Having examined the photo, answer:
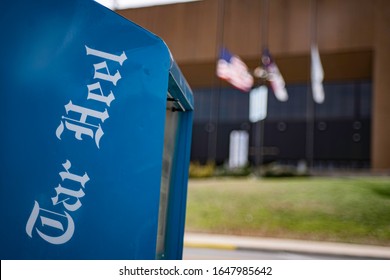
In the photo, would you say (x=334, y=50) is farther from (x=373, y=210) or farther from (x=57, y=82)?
(x=57, y=82)

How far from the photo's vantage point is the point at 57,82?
2.08 meters

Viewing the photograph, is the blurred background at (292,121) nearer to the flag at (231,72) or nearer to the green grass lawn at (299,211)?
the green grass lawn at (299,211)

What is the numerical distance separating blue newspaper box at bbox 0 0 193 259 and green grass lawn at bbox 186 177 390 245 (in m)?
10.6

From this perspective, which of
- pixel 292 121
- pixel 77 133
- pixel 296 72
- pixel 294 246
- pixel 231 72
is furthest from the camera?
pixel 292 121

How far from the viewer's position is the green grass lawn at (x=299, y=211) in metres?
11.9

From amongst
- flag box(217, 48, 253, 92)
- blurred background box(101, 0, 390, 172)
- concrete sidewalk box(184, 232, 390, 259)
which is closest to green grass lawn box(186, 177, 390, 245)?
concrete sidewalk box(184, 232, 390, 259)

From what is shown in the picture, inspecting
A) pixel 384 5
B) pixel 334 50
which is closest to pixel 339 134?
pixel 334 50

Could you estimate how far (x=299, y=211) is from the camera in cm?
1313

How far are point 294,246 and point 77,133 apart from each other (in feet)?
30.4

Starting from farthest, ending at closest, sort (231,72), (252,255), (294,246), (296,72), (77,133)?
(296,72) → (231,72) → (294,246) → (252,255) → (77,133)

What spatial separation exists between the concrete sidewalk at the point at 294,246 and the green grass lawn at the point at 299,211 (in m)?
0.53

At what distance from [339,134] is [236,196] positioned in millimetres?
21202

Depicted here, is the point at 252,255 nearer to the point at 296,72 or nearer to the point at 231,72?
the point at 231,72

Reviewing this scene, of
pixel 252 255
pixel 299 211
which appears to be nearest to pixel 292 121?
pixel 299 211
